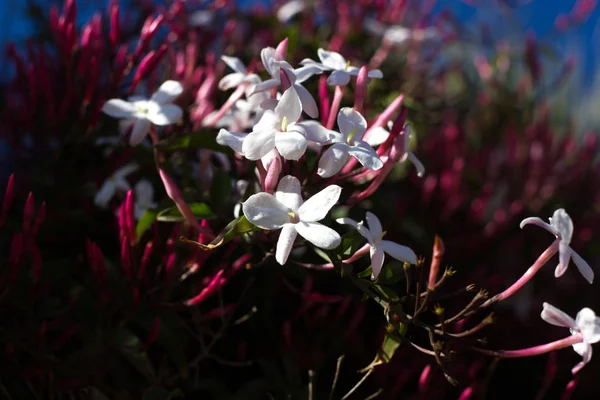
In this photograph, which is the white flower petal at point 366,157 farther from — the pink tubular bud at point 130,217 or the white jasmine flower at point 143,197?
the white jasmine flower at point 143,197

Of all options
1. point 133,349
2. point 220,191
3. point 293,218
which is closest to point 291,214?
point 293,218

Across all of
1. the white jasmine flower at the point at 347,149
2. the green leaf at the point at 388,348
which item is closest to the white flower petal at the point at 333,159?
the white jasmine flower at the point at 347,149

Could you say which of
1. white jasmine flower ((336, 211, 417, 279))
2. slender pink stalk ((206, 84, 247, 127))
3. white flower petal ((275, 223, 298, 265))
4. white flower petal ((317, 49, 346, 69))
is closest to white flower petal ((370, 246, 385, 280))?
white jasmine flower ((336, 211, 417, 279))

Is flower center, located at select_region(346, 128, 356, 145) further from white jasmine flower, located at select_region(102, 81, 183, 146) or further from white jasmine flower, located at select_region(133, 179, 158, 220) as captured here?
white jasmine flower, located at select_region(133, 179, 158, 220)

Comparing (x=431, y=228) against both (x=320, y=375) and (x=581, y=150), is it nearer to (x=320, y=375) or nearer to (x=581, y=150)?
(x=320, y=375)

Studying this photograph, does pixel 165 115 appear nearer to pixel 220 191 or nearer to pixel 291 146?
pixel 220 191

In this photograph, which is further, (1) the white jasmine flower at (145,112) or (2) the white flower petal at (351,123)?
(1) the white jasmine flower at (145,112)
